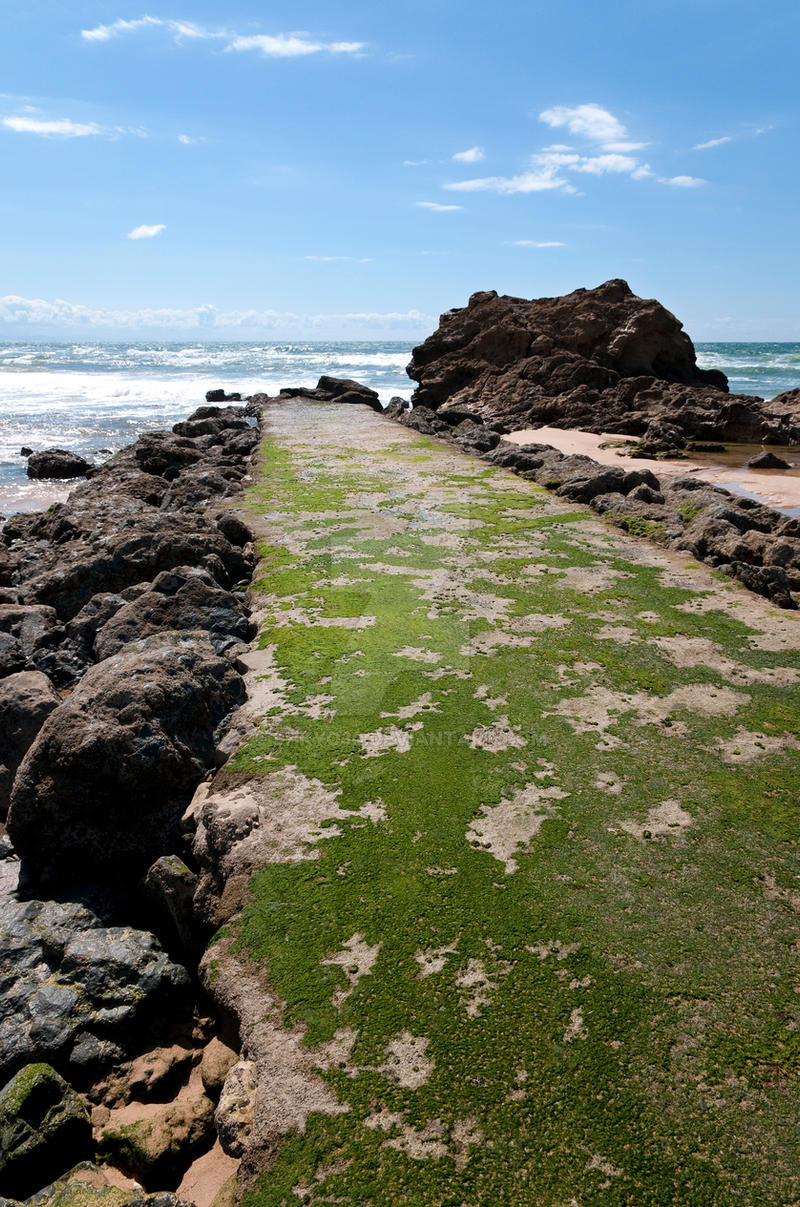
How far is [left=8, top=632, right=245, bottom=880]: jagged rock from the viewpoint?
705 centimetres

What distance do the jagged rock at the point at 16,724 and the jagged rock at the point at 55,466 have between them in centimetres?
2553

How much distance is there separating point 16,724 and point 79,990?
394 centimetres

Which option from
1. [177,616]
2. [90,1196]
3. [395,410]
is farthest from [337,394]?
[90,1196]

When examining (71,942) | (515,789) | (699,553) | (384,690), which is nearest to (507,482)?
(699,553)

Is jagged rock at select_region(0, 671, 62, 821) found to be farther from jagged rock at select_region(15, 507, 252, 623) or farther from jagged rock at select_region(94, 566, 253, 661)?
jagged rock at select_region(15, 507, 252, 623)

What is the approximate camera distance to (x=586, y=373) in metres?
47.6

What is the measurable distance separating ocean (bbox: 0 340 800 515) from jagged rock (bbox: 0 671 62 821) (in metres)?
19.6

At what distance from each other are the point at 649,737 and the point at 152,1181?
5.81 m

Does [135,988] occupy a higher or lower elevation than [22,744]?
lower

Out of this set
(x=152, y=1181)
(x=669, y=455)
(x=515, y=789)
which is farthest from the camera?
(x=669, y=455)

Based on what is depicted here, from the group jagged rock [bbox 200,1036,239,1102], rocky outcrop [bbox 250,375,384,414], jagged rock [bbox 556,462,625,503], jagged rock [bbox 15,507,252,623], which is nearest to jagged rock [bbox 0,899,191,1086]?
jagged rock [bbox 200,1036,239,1102]

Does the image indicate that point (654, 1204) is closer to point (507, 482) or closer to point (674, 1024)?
point (674, 1024)

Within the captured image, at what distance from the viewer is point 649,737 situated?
7.99 meters

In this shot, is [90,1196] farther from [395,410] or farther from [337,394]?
[337,394]
